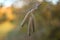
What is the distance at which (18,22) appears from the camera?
1008mm

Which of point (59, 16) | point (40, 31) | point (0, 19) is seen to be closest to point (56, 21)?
point (59, 16)

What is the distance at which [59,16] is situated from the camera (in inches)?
41.6

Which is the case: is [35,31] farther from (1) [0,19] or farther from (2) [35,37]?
(1) [0,19]

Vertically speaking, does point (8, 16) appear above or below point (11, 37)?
above

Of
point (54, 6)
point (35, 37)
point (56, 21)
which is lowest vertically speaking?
point (35, 37)

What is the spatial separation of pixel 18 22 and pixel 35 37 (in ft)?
0.56

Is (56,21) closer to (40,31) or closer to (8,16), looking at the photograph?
(40,31)

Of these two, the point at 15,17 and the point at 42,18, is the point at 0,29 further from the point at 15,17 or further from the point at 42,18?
the point at 42,18

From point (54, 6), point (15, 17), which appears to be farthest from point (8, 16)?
point (54, 6)

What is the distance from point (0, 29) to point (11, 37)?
100 mm

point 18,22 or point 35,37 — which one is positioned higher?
point 18,22

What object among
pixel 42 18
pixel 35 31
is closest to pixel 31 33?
pixel 35 31

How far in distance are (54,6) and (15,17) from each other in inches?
12.4

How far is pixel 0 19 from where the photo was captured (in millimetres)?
997
